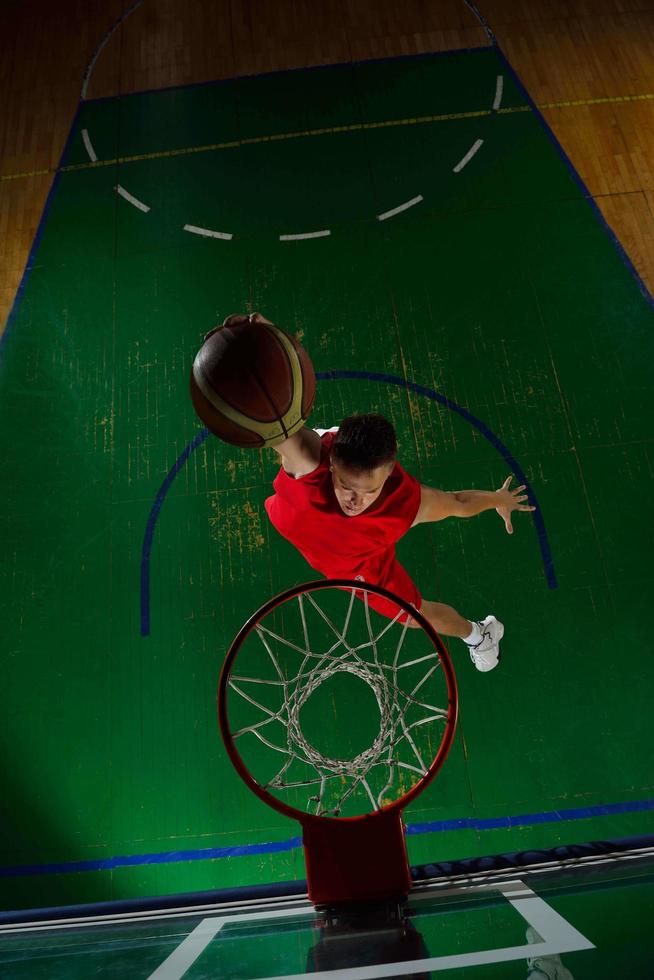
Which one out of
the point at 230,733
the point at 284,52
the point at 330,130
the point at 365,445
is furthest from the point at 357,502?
the point at 284,52

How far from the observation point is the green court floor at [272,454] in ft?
12.5

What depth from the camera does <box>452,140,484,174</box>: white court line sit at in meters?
5.48

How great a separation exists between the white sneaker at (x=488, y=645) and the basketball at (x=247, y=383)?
6.24ft

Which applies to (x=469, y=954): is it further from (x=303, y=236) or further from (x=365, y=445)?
(x=303, y=236)

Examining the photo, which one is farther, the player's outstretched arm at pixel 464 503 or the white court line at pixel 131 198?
the white court line at pixel 131 198

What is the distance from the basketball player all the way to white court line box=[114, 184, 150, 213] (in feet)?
11.7

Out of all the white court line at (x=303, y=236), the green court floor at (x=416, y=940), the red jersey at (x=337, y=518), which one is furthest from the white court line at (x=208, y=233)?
the green court floor at (x=416, y=940)

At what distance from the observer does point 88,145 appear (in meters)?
5.91

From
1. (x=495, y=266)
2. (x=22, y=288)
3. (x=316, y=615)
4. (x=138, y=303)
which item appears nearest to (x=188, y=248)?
(x=138, y=303)

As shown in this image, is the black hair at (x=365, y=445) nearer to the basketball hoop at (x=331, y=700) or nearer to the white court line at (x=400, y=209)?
the basketball hoop at (x=331, y=700)

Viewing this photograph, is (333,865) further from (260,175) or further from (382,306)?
(260,175)

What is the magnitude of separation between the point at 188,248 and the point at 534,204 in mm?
2621

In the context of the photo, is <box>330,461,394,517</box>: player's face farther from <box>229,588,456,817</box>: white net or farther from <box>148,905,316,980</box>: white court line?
<box>148,905,316,980</box>: white court line

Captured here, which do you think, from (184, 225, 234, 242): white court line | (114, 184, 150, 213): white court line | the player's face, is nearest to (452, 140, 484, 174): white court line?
(184, 225, 234, 242): white court line
